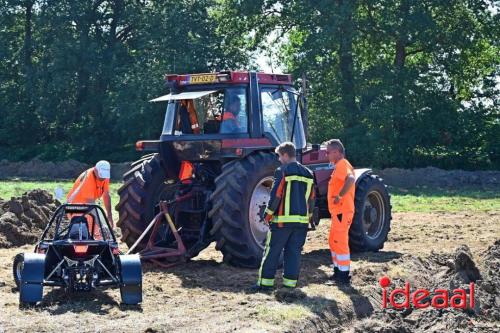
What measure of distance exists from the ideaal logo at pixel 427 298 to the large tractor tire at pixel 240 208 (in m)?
1.77

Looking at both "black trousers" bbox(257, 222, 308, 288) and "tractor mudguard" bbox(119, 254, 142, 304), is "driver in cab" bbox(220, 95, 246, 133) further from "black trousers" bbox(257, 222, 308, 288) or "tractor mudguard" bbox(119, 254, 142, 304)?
"tractor mudguard" bbox(119, 254, 142, 304)

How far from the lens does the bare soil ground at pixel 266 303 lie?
8.23 m

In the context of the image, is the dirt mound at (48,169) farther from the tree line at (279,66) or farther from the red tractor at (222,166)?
the red tractor at (222,166)

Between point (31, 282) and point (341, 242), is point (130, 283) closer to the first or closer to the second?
point (31, 282)

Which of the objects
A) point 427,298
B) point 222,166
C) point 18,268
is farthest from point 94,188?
point 427,298

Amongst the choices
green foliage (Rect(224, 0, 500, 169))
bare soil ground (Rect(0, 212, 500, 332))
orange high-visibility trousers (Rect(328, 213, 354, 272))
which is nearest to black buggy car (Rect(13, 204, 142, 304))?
bare soil ground (Rect(0, 212, 500, 332))

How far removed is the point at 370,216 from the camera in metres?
13.4

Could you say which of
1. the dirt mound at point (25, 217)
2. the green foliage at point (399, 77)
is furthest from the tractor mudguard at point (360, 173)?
the green foliage at point (399, 77)

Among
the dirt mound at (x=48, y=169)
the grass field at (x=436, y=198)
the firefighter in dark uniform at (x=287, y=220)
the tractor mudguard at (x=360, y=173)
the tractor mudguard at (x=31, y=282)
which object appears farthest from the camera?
the dirt mound at (x=48, y=169)

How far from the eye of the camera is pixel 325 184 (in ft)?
42.0

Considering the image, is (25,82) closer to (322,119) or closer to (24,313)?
(322,119)

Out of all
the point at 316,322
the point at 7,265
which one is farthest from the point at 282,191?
the point at 7,265

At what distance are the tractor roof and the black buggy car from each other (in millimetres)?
2919

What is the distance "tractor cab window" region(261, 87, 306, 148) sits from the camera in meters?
12.2
